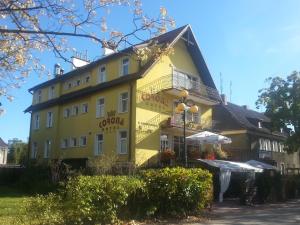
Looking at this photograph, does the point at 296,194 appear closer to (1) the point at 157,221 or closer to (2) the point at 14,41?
(1) the point at 157,221

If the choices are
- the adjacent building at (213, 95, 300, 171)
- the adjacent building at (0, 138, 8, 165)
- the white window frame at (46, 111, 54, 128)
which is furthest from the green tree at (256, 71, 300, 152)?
the adjacent building at (0, 138, 8, 165)

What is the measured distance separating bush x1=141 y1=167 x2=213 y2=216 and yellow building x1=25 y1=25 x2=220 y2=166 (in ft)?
36.9

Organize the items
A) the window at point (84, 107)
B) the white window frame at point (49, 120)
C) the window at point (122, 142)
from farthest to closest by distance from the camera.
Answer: the white window frame at point (49, 120) → the window at point (84, 107) → the window at point (122, 142)

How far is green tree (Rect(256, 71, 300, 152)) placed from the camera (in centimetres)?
3400

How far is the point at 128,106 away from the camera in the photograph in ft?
92.9

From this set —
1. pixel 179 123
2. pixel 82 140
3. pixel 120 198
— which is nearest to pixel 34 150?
pixel 82 140

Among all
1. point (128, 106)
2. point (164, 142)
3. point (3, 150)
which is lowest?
point (164, 142)

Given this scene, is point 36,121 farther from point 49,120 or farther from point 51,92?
point 51,92

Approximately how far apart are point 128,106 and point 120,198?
51.6ft

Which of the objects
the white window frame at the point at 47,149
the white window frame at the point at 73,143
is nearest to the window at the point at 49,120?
the white window frame at the point at 47,149

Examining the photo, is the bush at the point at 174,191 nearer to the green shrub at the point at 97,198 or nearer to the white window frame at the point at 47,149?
the green shrub at the point at 97,198

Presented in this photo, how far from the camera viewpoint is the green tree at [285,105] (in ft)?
112

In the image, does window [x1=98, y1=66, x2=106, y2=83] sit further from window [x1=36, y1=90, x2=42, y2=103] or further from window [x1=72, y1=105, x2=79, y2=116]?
window [x1=36, y1=90, x2=42, y2=103]

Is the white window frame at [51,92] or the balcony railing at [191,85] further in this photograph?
the white window frame at [51,92]
